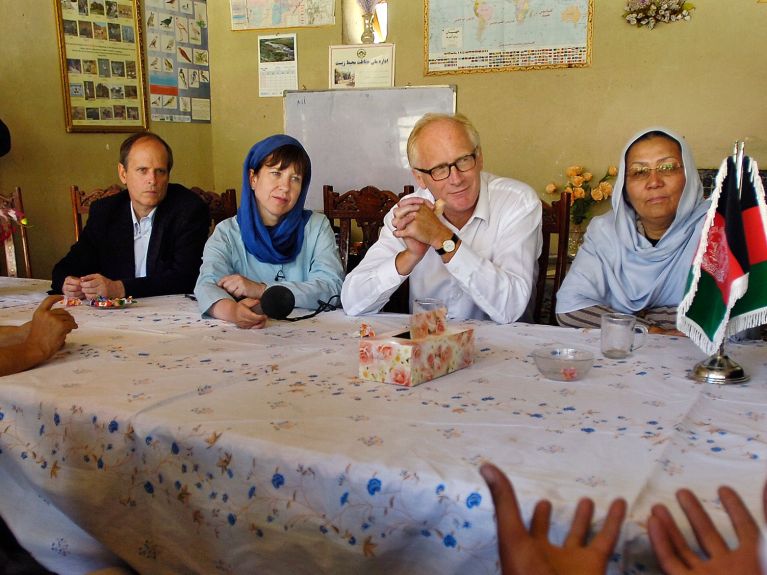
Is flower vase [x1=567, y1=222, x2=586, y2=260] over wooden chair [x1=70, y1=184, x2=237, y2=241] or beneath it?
beneath

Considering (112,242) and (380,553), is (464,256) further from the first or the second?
(112,242)

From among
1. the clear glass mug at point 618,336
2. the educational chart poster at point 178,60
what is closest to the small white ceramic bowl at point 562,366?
the clear glass mug at point 618,336

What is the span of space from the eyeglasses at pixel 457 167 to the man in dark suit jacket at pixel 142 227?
3.07ft

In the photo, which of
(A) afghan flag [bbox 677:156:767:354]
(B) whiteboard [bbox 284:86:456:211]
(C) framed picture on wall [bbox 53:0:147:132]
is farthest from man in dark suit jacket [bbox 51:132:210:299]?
(B) whiteboard [bbox 284:86:456:211]

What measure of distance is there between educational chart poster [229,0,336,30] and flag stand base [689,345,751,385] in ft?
12.9

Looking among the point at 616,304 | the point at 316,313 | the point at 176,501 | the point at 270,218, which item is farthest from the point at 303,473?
the point at 270,218

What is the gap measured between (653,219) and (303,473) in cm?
136

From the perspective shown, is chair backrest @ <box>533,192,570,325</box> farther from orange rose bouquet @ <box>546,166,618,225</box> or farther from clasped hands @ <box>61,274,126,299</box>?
orange rose bouquet @ <box>546,166,618,225</box>

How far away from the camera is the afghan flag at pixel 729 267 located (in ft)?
4.00

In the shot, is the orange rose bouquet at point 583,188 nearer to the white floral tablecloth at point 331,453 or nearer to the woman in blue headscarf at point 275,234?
the woman in blue headscarf at point 275,234

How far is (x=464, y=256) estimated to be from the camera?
1.78 meters

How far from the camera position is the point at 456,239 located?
1.79 meters

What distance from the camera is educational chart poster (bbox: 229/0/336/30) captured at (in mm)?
4602

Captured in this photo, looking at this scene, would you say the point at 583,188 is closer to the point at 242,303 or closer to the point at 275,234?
the point at 275,234
